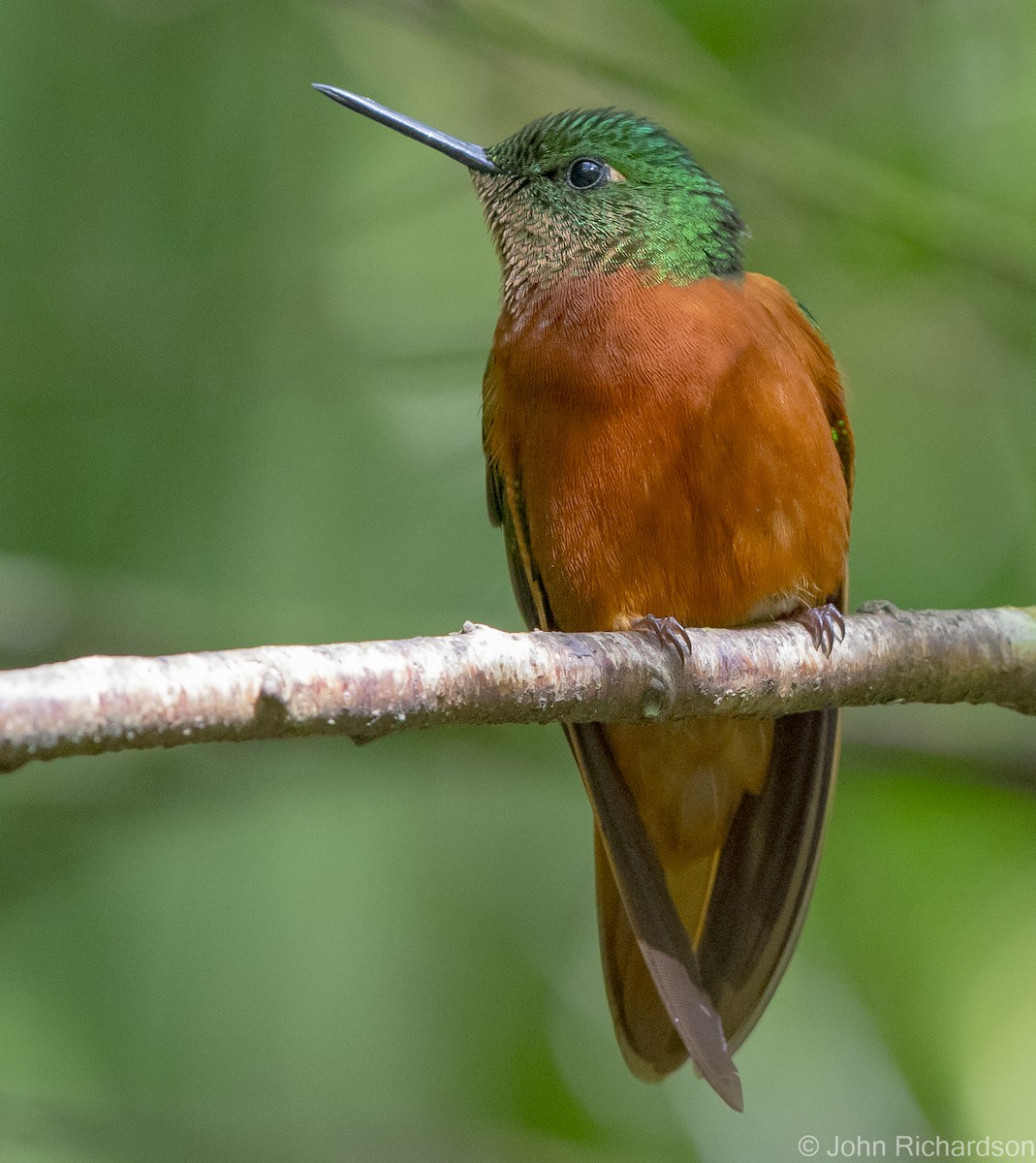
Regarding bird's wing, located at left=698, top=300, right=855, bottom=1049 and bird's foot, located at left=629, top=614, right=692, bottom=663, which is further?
bird's wing, located at left=698, top=300, right=855, bottom=1049

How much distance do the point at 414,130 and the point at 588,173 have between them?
62 cm

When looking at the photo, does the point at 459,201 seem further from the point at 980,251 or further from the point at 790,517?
the point at 790,517

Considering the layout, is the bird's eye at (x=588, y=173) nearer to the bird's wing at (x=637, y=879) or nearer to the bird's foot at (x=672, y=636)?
the bird's wing at (x=637, y=879)

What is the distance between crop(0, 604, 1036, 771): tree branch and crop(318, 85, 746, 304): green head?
1.44 metres

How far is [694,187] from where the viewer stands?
479 centimetres

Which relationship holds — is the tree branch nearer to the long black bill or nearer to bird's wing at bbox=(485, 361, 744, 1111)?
bird's wing at bbox=(485, 361, 744, 1111)

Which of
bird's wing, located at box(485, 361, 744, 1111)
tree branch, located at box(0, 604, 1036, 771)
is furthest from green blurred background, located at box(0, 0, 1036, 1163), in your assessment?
tree branch, located at box(0, 604, 1036, 771)

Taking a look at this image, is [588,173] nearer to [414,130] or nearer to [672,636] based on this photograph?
[414,130]

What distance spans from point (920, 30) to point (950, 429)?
6.04 ft

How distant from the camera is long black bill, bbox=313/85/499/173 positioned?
461 centimetres

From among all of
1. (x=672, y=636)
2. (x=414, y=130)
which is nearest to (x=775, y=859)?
(x=672, y=636)

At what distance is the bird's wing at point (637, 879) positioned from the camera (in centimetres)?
425

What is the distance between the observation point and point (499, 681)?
2.70 m

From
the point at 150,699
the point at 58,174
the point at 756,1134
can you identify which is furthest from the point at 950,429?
the point at 150,699
